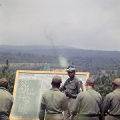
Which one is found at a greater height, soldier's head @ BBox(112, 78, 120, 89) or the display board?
soldier's head @ BBox(112, 78, 120, 89)

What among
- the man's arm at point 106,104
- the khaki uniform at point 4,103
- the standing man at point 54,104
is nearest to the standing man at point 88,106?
A: the man's arm at point 106,104

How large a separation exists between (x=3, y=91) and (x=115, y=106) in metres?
3.41

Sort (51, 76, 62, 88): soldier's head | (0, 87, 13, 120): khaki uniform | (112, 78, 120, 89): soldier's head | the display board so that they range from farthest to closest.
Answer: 1. the display board
2. (112, 78, 120, 89): soldier's head
3. (51, 76, 62, 88): soldier's head
4. (0, 87, 13, 120): khaki uniform

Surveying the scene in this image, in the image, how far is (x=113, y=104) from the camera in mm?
10031

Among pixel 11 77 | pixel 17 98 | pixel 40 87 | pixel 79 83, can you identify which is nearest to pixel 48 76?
pixel 40 87

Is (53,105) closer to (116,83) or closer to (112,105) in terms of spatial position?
(112,105)

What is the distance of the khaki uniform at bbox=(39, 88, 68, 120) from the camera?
9.99 metres

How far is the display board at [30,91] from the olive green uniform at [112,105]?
205 inches

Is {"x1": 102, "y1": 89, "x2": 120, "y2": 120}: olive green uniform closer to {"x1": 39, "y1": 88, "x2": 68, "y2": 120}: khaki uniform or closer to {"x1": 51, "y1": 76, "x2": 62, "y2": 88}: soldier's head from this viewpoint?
{"x1": 39, "y1": 88, "x2": 68, "y2": 120}: khaki uniform

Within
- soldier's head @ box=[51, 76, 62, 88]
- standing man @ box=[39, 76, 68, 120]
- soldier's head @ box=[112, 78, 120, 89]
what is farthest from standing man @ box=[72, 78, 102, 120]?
soldier's head @ box=[51, 76, 62, 88]

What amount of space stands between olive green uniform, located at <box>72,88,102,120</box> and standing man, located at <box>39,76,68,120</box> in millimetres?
457

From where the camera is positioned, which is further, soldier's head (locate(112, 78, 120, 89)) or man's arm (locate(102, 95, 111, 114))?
soldier's head (locate(112, 78, 120, 89))

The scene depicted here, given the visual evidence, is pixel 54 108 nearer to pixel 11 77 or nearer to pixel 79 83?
pixel 79 83

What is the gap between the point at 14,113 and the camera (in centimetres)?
1537
